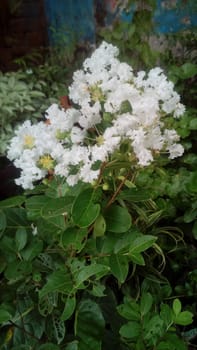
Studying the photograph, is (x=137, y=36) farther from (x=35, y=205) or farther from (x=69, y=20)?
(x=35, y=205)

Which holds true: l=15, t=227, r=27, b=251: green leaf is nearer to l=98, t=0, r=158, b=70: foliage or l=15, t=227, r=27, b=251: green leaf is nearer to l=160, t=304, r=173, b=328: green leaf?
l=160, t=304, r=173, b=328: green leaf

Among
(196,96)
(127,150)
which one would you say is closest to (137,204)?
(127,150)

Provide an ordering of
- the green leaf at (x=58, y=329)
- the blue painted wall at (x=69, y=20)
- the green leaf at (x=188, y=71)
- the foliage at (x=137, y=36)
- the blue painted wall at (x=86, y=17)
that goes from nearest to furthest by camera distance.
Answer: the green leaf at (x=58, y=329) → the green leaf at (x=188, y=71) → the foliage at (x=137, y=36) → the blue painted wall at (x=86, y=17) → the blue painted wall at (x=69, y=20)

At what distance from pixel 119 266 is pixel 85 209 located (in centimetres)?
13

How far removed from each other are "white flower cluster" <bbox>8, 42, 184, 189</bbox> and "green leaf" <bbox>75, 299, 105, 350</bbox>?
0.85 feet

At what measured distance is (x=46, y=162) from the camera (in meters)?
0.79

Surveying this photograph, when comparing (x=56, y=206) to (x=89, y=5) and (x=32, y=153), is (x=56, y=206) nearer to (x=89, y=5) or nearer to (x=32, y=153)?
(x=32, y=153)

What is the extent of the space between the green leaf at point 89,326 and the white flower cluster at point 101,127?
26cm

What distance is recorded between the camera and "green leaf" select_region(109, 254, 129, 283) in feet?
2.36

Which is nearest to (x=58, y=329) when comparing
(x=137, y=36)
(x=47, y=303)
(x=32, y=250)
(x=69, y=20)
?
Result: (x=47, y=303)

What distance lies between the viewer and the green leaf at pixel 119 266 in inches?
28.4

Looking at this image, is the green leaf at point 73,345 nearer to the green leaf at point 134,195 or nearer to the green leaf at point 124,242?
the green leaf at point 124,242

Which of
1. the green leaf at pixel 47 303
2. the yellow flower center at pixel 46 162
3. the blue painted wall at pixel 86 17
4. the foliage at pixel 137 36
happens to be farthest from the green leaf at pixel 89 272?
the blue painted wall at pixel 86 17

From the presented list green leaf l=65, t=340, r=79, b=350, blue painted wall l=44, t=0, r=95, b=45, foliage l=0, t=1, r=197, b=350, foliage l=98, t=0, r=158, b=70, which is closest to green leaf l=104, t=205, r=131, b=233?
foliage l=0, t=1, r=197, b=350
